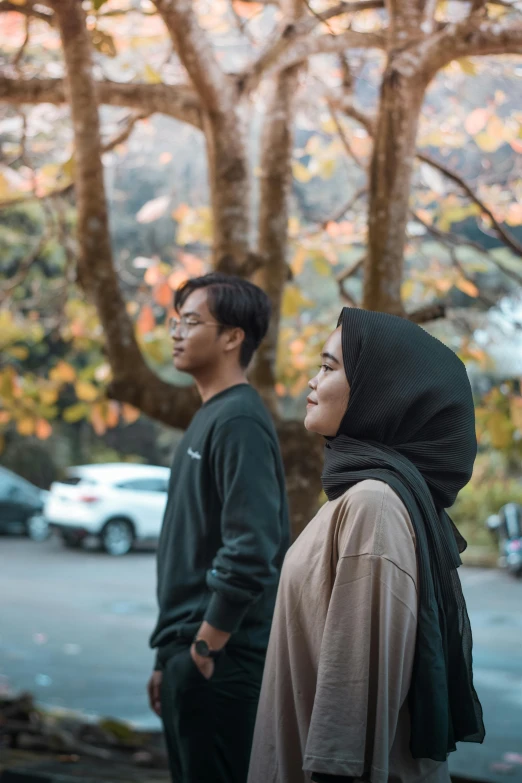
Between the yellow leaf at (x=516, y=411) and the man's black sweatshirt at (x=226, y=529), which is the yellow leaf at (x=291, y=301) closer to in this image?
the yellow leaf at (x=516, y=411)

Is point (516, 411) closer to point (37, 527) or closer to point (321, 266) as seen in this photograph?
point (321, 266)

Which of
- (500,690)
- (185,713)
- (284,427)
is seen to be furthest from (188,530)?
(500,690)

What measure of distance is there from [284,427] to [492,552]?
1400 centimetres

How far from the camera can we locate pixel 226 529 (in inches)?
101

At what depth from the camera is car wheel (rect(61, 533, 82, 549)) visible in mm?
17688

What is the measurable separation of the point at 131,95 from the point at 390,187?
139 cm

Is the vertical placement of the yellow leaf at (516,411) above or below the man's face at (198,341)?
below

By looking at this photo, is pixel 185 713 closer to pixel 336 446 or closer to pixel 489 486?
pixel 336 446

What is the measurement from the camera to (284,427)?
395 centimetres

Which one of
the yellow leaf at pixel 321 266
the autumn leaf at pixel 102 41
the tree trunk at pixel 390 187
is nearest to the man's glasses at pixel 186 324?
the tree trunk at pixel 390 187

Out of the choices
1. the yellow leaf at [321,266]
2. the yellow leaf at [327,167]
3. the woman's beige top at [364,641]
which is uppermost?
the yellow leaf at [327,167]

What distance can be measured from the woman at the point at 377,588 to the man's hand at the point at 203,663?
23.9 inches

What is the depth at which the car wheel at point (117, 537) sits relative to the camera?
57.0 ft

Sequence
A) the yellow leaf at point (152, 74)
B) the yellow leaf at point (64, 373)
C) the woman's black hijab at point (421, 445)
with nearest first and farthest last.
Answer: the woman's black hijab at point (421, 445)
the yellow leaf at point (152, 74)
the yellow leaf at point (64, 373)
